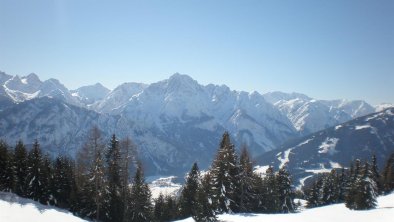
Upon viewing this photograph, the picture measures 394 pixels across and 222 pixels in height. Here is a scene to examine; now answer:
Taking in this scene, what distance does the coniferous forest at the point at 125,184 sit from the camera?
→ 51906mm

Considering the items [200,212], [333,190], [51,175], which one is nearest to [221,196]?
[200,212]

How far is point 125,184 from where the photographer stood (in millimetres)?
57094

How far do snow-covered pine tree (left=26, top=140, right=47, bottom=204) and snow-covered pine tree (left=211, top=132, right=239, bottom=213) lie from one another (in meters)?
29.2

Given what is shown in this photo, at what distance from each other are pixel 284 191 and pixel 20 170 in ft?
161

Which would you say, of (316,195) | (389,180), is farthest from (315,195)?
(389,180)

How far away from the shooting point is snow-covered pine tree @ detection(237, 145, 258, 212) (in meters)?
54.8

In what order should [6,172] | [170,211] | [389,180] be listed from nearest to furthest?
[6,172] < [170,211] < [389,180]

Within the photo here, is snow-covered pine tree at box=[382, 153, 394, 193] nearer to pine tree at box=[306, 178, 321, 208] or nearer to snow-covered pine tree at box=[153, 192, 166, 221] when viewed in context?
pine tree at box=[306, 178, 321, 208]

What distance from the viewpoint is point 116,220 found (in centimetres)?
6019

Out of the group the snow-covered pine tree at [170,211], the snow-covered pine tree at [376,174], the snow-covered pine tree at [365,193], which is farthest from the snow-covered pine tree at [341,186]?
the snow-covered pine tree at [170,211]

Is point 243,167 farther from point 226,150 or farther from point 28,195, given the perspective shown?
point 28,195

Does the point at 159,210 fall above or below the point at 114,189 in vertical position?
below

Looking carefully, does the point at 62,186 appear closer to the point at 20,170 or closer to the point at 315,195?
the point at 20,170

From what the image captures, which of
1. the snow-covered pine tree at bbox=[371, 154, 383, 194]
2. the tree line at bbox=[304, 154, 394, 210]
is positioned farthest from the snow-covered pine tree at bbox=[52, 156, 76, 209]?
the snow-covered pine tree at bbox=[371, 154, 383, 194]
